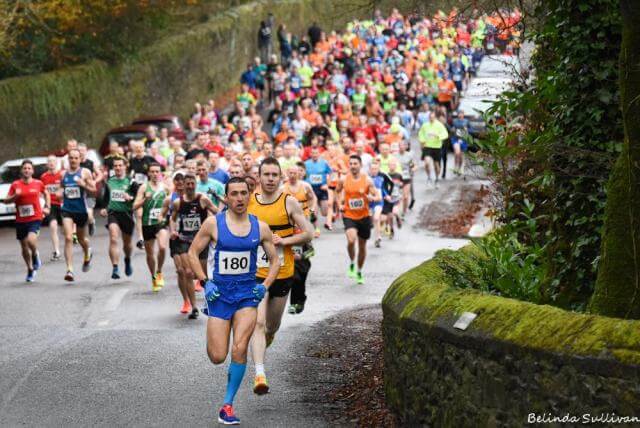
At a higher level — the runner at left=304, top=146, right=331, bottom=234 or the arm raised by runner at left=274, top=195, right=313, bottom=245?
the arm raised by runner at left=274, top=195, right=313, bottom=245

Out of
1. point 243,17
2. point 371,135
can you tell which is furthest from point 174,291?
point 243,17

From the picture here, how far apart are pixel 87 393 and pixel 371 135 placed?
2273 centimetres

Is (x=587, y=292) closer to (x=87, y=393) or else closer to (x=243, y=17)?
(x=87, y=393)

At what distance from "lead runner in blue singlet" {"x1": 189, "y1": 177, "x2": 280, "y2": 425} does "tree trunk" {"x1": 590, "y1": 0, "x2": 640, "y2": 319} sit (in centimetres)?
279

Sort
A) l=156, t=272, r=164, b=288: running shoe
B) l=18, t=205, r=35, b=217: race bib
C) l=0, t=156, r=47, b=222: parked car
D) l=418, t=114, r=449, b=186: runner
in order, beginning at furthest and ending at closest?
1. l=418, t=114, r=449, b=186: runner
2. l=0, t=156, r=47, b=222: parked car
3. l=18, t=205, r=35, b=217: race bib
4. l=156, t=272, r=164, b=288: running shoe

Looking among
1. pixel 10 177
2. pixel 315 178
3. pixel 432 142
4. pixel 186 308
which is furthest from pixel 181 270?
pixel 432 142

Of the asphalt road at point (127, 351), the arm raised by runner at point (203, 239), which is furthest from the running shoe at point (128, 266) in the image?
the arm raised by runner at point (203, 239)

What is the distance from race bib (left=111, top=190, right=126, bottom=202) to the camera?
18.5 m

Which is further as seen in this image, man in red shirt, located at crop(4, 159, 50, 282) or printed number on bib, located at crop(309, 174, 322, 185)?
printed number on bib, located at crop(309, 174, 322, 185)

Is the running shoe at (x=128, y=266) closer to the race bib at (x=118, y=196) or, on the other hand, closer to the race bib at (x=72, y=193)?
the race bib at (x=118, y=196)

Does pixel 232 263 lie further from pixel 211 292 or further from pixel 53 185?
pixel 53 185

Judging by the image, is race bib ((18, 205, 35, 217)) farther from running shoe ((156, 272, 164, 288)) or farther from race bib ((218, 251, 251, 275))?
race bib ((218, 251, 251, 275))

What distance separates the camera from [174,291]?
17.7 m

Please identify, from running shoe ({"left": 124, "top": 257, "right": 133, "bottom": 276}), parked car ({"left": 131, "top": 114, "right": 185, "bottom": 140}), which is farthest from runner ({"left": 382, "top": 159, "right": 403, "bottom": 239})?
parked car ({"left": 131, "top": 114, "right": 185, "bottom": 140})
